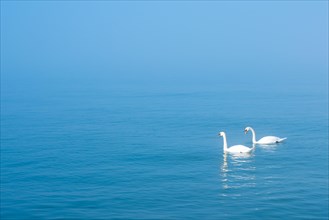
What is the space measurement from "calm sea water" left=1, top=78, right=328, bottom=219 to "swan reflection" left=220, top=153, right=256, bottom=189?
73 millimetres

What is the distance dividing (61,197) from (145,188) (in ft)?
17.9

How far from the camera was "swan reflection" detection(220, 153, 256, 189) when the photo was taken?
3826cm

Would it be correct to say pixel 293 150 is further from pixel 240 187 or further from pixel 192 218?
pixel 192 218

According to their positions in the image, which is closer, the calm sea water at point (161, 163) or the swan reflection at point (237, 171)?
the calm sea water at point (161, 163)

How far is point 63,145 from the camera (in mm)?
52969

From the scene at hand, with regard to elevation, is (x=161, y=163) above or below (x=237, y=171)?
above

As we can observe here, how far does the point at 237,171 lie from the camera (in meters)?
41.5

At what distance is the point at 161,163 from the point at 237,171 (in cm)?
640

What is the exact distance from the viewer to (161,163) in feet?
147

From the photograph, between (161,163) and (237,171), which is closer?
(237,171)

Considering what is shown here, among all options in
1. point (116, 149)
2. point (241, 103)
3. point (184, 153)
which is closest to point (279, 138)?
point (184, 153)

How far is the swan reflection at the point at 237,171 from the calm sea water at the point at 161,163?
7 cm

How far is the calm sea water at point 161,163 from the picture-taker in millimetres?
33719

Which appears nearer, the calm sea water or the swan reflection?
the calm sea water
